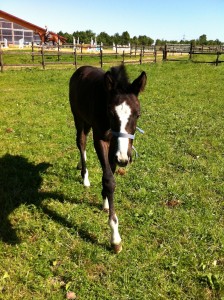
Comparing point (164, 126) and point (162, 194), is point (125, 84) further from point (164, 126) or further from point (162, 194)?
point (164, 126)

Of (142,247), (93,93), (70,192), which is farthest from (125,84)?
(70,192)

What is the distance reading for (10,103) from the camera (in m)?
11.5

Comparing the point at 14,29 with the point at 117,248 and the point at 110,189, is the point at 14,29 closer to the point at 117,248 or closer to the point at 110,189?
the point at 110,189

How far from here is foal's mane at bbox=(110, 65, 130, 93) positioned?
3.52m

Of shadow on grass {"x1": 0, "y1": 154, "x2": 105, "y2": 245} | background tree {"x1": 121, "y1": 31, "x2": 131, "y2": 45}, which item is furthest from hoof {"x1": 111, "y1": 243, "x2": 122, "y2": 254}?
background tree {"x1": 121, "y1": 31, "x2": 131, "y2": 45}

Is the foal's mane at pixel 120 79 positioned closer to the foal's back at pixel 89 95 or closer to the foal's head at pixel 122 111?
the foal's head at pixel 122 111

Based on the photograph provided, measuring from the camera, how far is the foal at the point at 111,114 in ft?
10.9

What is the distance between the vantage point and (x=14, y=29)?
164ft

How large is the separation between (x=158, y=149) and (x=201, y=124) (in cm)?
262

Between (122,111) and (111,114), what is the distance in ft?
0.56

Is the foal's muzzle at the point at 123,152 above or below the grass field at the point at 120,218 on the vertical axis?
above

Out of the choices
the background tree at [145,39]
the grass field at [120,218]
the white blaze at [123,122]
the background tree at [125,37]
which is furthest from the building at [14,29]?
the background tree at [145,39]

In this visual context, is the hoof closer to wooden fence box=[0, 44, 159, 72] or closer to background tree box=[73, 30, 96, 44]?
wooden fence box=[0, 44, 159, 72]

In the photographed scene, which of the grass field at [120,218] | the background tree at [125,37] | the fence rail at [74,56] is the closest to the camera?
the grass field at [120,218]
